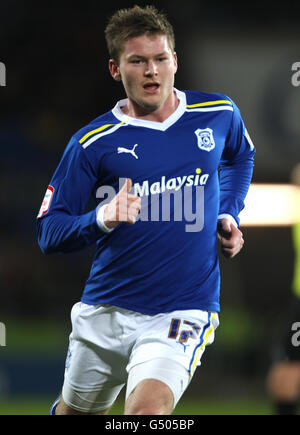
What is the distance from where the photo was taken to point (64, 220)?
305 centimetres

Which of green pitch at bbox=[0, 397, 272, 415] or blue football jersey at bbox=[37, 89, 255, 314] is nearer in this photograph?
blue football jersey at bbox=[37, 89, 255, 314]

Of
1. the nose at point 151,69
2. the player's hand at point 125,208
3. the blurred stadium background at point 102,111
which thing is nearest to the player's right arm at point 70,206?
the player's hand at point 125,208

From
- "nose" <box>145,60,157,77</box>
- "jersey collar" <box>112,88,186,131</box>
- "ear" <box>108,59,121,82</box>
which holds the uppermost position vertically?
"ear" <box>108,59,121,82</box>

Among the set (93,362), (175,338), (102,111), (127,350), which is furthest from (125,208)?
(102,111)

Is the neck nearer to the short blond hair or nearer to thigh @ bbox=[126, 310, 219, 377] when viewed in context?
the short blond hair

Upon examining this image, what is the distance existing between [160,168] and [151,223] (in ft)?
0.80

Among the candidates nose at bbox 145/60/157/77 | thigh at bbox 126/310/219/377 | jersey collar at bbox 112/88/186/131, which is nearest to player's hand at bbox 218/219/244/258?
thigh at bbox 126/310/219/377

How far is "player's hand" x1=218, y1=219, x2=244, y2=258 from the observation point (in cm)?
315

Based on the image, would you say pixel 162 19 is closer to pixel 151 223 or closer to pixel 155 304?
pixel 151 223

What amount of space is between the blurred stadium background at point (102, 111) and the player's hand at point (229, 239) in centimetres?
662

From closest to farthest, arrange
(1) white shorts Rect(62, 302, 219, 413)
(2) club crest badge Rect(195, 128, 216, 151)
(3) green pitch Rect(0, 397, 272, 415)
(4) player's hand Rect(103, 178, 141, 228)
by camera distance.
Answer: (4) player's hand Rect(103, 178, 141, 228) → (1) white shorts Rect(62, 302, 219, 413) → (2) club crest badge Rect(195, 128, 216, 151) → (3) green pitch Rect(0, 397, 272, 415)

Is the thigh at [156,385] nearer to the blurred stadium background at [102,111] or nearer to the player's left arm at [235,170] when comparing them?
the player's left arm at [235,170]

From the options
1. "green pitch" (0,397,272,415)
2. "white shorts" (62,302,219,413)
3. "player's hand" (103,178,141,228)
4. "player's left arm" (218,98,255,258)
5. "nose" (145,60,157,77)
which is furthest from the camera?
"green pitch" (0,397,272,415)

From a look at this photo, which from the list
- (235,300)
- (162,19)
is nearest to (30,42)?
(235,300)
